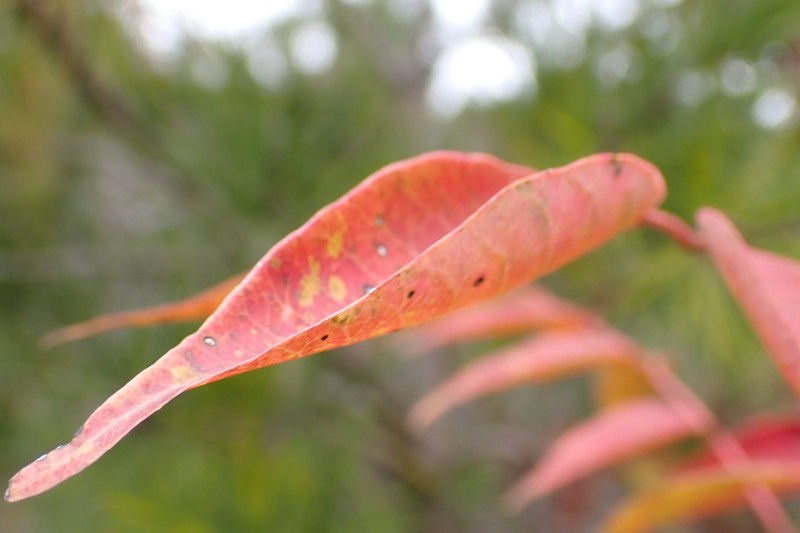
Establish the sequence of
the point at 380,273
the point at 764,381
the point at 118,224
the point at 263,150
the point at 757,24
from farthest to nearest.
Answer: the point at 118,224 → the point at 764,381 → the point at 263,150 → the point at 757,24 → the point at 380,273

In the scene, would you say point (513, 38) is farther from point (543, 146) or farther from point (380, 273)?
point (380, 273)

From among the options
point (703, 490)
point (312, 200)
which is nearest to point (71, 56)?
point (312, 200)

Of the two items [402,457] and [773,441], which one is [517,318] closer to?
[773,441]

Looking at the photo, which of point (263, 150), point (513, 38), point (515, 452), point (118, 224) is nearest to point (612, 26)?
point (513, 38)

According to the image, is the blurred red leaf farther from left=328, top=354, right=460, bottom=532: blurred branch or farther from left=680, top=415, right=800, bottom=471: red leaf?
left=328, top=354, right=460, bottom=532: blurred branch

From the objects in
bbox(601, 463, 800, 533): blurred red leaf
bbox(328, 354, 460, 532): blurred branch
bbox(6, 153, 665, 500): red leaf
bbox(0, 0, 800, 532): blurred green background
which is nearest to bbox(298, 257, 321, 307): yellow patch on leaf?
bbox(6, 153, 665, 500): red leaf

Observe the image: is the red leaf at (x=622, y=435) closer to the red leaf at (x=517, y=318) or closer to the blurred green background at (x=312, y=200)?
the red leaf at (x=517, y=318)
